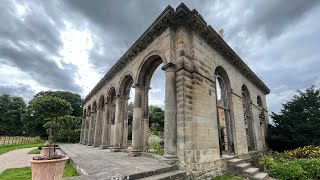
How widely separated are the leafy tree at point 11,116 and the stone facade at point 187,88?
1663 inches

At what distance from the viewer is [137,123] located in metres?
8.54

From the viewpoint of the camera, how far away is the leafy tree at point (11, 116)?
41.2 meters

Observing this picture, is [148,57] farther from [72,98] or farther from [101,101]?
[72,98]

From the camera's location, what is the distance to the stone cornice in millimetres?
6949

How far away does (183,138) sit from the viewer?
609cm

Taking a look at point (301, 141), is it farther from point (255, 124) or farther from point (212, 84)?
point (212, 84)

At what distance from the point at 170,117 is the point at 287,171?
4.68 metres

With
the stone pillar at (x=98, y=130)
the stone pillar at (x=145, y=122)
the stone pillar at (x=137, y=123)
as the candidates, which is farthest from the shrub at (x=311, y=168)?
the stone pillar at (x=98, y=130)

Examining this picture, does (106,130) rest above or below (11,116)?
below

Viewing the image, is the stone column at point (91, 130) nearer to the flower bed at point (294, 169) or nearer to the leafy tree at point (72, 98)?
the flower bed at point (294, 169)

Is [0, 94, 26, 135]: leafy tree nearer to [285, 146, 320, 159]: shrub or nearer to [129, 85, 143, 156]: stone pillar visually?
[129, 85, 143, 156]: stone pillar

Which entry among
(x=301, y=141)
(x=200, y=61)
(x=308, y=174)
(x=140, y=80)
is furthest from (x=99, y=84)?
(x=301, y=141)

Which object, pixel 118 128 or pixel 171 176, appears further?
pixel 118 128

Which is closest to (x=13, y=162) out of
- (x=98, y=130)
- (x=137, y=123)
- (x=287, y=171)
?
(x=98, y=130)
